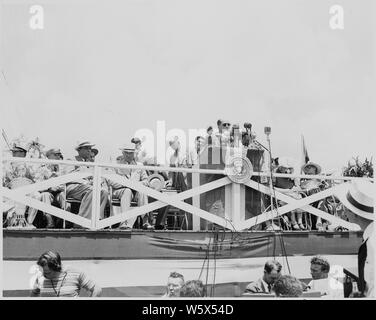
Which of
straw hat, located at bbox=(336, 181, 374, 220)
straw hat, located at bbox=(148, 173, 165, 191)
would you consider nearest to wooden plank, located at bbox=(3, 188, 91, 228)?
straw hat, located at bbox=(148, 173, 165, 191)

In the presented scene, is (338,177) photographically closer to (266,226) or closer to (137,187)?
(266,226)

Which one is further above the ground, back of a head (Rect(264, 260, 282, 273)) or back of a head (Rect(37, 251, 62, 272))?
back of a head (Rect(37, 251, 62, 272))

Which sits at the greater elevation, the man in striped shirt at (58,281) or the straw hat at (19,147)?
the straw hat at (19,147)

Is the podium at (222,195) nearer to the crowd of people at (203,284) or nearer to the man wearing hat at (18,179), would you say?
the crowd of people at (203,284)

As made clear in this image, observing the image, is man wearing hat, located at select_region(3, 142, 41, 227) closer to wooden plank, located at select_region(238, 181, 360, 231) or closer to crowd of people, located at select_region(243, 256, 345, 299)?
wooden plank, located at select_region(238, 181, 360, 231)

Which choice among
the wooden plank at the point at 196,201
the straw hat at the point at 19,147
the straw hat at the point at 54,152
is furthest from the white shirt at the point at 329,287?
the straw hat at the point at 19,147

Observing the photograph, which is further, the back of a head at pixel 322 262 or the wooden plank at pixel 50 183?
the back of a head at pixel 322 262

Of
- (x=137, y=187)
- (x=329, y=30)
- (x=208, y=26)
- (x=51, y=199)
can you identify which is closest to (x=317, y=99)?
(x=329, y=30)
